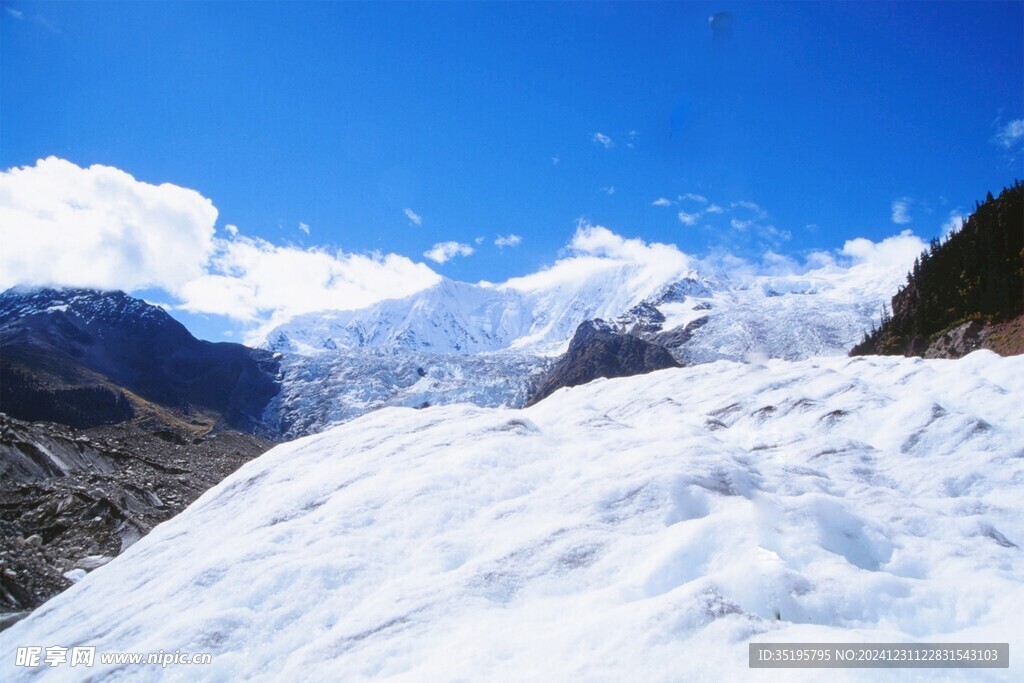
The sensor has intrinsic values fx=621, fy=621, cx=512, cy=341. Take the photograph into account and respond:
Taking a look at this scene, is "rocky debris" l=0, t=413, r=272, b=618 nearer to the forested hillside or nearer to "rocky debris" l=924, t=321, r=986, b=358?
the forested hillside

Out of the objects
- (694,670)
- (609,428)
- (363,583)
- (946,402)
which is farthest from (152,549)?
(946,402)

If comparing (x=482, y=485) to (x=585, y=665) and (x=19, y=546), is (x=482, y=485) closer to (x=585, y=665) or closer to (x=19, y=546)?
(x=585, y=665)

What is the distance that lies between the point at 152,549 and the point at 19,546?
52.9 feet

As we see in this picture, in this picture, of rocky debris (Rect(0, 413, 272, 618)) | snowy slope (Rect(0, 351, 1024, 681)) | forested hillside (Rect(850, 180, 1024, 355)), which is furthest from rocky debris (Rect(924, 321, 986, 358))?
rocky debris (Rect(0, 413, 272, 618))

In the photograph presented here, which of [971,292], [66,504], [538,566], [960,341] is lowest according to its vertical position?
[538,566]

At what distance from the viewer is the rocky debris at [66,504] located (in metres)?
26.2

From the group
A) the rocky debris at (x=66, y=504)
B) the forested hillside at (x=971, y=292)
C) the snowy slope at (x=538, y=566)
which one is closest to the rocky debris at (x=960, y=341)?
the forested hillside at (x=971, y=292)

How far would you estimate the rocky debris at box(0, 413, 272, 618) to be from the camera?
26188 millimetres

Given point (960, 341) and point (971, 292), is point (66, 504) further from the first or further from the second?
point (971, 292)

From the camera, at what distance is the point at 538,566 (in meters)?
11.8

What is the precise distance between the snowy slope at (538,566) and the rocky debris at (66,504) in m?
10.6

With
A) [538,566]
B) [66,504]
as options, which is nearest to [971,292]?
[538,566]

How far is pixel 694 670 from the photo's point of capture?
27.1ft

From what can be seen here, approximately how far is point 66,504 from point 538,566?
36638 mm
